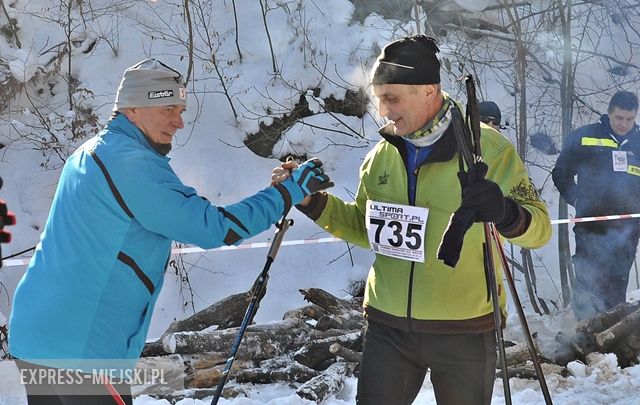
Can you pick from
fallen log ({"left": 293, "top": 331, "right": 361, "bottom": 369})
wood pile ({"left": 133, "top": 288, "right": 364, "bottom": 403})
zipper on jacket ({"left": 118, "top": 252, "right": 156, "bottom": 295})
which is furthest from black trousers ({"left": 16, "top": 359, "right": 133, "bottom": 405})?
fallen log ({"left": 293, "top": 331, "right": 361, "bottom": 369})

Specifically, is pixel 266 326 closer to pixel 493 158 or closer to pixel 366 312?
pixel 366 312

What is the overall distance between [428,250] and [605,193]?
15.0 ft

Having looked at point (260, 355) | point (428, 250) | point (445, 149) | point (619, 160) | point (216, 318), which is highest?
point (619, 160)

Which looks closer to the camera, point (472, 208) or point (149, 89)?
point (472, 208)

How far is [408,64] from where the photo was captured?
2.83 m

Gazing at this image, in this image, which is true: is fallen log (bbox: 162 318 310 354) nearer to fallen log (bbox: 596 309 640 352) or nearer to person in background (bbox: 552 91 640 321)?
fallen log (bbox: 596 309 640 352)

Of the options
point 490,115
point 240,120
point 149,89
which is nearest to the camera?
point 149,89

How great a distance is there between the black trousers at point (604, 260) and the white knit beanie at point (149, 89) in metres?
5.15

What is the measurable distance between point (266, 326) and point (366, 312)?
8.53ft

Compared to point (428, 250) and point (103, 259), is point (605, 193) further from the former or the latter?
point (103, 259)

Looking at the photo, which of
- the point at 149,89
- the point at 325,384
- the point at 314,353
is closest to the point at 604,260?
the point at 314,353

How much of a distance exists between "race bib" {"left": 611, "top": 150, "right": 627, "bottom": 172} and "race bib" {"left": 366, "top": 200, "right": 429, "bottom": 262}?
14.4 feet

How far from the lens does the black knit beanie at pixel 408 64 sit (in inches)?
111

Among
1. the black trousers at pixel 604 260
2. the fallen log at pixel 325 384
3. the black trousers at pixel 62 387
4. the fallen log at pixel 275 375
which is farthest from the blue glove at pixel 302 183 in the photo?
the black trousers at pixel 604 260
